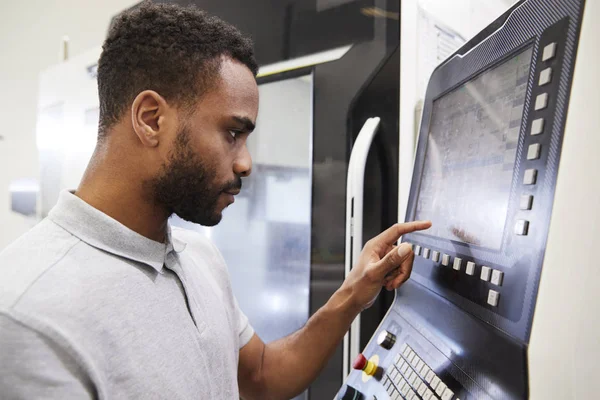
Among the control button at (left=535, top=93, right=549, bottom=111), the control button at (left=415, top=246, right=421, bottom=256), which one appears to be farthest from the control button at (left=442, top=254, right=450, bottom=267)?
the control button at (left=535, top=93, right=549, bottom=111)

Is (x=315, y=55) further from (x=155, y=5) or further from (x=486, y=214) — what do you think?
(x=486, y=214)

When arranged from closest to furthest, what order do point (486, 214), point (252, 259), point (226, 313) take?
point (486, 214) < point (226, 313) < point (252, 259)

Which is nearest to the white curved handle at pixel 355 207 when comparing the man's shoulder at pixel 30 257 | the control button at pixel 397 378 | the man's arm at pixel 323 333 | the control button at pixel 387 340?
the man's arm at pixel 323 333

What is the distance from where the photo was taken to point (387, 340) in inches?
40.5

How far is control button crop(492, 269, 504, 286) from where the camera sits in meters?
0.72

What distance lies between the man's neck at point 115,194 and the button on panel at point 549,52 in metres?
0.72

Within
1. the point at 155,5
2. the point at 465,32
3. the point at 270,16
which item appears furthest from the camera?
the point at 270,16

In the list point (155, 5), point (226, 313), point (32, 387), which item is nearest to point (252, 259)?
point (226, 313)

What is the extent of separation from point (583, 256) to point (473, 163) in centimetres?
29

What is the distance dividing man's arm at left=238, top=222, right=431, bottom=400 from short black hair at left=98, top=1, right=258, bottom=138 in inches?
20.2

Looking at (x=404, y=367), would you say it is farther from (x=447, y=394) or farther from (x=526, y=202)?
(x=526, y=202)

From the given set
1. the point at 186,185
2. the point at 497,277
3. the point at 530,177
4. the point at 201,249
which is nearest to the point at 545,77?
the point at 530,177

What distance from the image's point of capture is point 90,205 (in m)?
0.84

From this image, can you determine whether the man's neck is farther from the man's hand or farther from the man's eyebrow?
the man's hand
